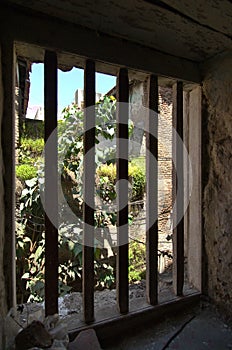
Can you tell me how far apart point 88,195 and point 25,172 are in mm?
2737

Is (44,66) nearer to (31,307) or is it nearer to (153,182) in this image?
(153,182)

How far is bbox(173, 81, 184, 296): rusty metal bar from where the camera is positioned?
1.18m

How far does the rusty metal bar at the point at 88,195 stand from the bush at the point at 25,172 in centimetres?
238

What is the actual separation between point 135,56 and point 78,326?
0.96m

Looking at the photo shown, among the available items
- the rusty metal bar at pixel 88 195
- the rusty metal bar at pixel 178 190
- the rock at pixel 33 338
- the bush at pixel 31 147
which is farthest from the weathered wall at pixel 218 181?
the bush at pixel 31 147

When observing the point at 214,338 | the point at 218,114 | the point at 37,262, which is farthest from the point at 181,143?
the point at 37,262

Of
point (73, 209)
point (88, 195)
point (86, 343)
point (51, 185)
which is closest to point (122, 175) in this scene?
point (88, 195)

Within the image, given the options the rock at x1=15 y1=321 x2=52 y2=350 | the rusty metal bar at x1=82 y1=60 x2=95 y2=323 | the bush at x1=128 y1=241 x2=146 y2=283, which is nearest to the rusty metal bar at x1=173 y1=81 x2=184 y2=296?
the rusty metal bar at x1=82 y1=60 x2=95 y2=323

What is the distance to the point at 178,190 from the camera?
4.04 feet

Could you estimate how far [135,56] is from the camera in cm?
102

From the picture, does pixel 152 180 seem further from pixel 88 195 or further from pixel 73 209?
pixel 73 209

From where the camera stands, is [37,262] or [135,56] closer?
[135,56]

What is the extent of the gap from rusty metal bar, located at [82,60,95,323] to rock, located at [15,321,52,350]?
303 millimetres

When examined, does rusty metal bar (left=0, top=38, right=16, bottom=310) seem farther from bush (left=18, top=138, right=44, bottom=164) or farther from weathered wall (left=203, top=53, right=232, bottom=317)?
bush (left=18, top=138, right=44, bottom=164)
